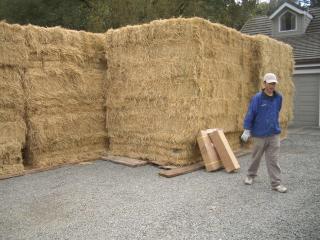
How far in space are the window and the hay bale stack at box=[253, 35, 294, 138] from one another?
7440 mm

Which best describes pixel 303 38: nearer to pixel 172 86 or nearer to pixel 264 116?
pixel 172 86

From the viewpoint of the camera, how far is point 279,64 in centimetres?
1072

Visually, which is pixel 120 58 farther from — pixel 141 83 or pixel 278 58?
pixel 278 58

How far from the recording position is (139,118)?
8.09m

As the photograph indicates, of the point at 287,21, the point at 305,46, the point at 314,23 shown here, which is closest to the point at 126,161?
the point at 305,46

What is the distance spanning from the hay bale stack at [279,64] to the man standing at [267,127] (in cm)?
354

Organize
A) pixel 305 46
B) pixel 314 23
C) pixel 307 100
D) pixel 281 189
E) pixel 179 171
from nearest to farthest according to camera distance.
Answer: pixel 281 189
pixel 179 171
pixel 307 100
pixel 305 46
pixel 314 23

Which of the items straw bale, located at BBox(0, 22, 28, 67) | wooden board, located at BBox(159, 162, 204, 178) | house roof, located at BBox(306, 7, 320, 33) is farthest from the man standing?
house roof, located at BBox(306, 7, 320, 33)

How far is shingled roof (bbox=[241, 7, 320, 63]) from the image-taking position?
51.4 feet

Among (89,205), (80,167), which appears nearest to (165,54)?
(80,167)

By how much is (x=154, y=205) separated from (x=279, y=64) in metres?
7.05

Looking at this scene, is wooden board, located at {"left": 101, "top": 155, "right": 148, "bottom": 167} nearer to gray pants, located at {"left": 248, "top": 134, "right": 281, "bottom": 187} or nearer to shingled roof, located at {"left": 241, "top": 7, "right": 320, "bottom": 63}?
gray pants, located at {"left": 248, "top": 134, "right": 281, "bottom": 187}

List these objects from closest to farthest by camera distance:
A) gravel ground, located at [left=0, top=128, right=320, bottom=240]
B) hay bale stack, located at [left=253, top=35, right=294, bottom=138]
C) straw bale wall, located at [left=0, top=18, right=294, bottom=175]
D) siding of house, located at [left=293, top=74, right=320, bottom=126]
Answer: gravel ground, located at [left=0, top=128, right=320, bottom=240] → straw bale wall, located at [left=0, top=18, right=294, bottom=175] → hay bale stack, located at [left=253, top=35, right=294, bottom=138] → siding of house, located at [left=293, top=74, right=320, bottom=126]

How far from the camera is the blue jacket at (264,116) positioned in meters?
5.88
